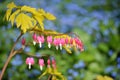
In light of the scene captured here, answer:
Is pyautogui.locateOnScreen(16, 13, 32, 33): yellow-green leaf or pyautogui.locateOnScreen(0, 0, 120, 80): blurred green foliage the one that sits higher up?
pyautogui.locateOnScreen(0, 0, 120, 80): blurred green foliage

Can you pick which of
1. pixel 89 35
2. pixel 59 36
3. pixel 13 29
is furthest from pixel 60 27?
pixel 59 36

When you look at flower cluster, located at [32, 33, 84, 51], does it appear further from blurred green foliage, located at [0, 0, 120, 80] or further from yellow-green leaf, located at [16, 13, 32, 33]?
blurred green foliage, located at [0, 0, 120, 80]

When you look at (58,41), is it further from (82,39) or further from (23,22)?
(82,39)

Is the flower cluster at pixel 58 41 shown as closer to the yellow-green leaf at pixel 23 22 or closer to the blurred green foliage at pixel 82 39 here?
the yellow-green leaf at pixel 23 22

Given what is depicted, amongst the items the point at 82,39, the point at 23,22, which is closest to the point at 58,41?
the point at 23,22

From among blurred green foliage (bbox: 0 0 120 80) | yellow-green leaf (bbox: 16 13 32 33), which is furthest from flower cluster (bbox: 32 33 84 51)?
blurred green foliage (bbox: 0 0 120 80)

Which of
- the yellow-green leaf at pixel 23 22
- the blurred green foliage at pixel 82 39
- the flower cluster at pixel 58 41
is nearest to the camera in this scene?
the yellow-green leaf at pixel 23 22

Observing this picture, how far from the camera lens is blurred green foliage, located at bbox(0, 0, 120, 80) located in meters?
3.60

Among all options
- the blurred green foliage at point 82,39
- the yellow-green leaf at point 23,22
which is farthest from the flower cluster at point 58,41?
the blurred green foliage at point 82,39

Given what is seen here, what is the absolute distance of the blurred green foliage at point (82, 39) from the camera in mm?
3596

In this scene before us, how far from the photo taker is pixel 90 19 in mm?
4809

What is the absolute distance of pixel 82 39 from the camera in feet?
14.0

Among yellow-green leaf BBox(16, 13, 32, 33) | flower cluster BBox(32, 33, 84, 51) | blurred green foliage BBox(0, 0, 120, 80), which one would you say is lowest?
flower cluster BBox(32, 33, 84, 51)

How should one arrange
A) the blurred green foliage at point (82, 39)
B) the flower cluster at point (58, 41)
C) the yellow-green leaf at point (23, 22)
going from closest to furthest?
the yellow-green leaf at point (23, 22), the flower cluster at point (58, 41), the blurred green foliage at point (82, 39)
